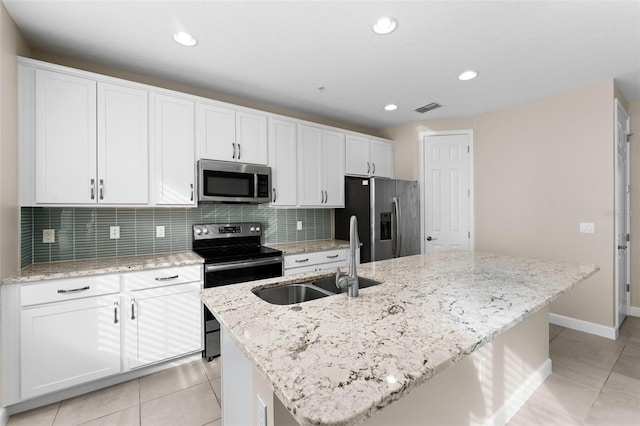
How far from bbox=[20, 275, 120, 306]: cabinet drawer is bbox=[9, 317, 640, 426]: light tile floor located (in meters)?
→ 0.73

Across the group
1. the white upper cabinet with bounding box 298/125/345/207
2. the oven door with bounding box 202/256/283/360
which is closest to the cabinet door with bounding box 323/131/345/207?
the white upper cabinet with bounding box 298/125/345/207

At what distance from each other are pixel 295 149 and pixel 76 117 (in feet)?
6.30

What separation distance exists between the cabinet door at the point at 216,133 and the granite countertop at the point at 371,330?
166 centimetres

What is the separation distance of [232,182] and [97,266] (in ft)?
4.13

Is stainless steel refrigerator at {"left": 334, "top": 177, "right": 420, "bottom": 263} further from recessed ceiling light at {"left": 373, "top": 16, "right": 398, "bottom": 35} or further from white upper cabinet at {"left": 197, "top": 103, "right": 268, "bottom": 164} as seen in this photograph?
recessed ceiling light at {"left": 373, "top": 16, "right": 398, "bottom": 35}

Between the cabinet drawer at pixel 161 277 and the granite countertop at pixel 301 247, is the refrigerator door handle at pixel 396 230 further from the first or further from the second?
the cabinet drawer at pixel 161 277

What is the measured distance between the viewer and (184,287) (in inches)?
93.4

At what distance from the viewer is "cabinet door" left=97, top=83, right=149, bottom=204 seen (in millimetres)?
2246

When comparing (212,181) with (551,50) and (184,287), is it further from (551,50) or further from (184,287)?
(551,50)

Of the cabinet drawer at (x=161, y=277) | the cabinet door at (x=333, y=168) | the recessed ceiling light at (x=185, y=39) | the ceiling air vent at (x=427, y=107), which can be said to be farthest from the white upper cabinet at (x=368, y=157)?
the cabinet drawer at (x=161, y=277)

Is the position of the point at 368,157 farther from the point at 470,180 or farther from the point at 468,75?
the point at 468,75

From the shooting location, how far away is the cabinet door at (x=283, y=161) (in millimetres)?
3141

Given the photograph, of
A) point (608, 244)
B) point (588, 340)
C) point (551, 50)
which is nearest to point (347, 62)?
point (551, 50)

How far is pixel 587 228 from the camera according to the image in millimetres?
2984
